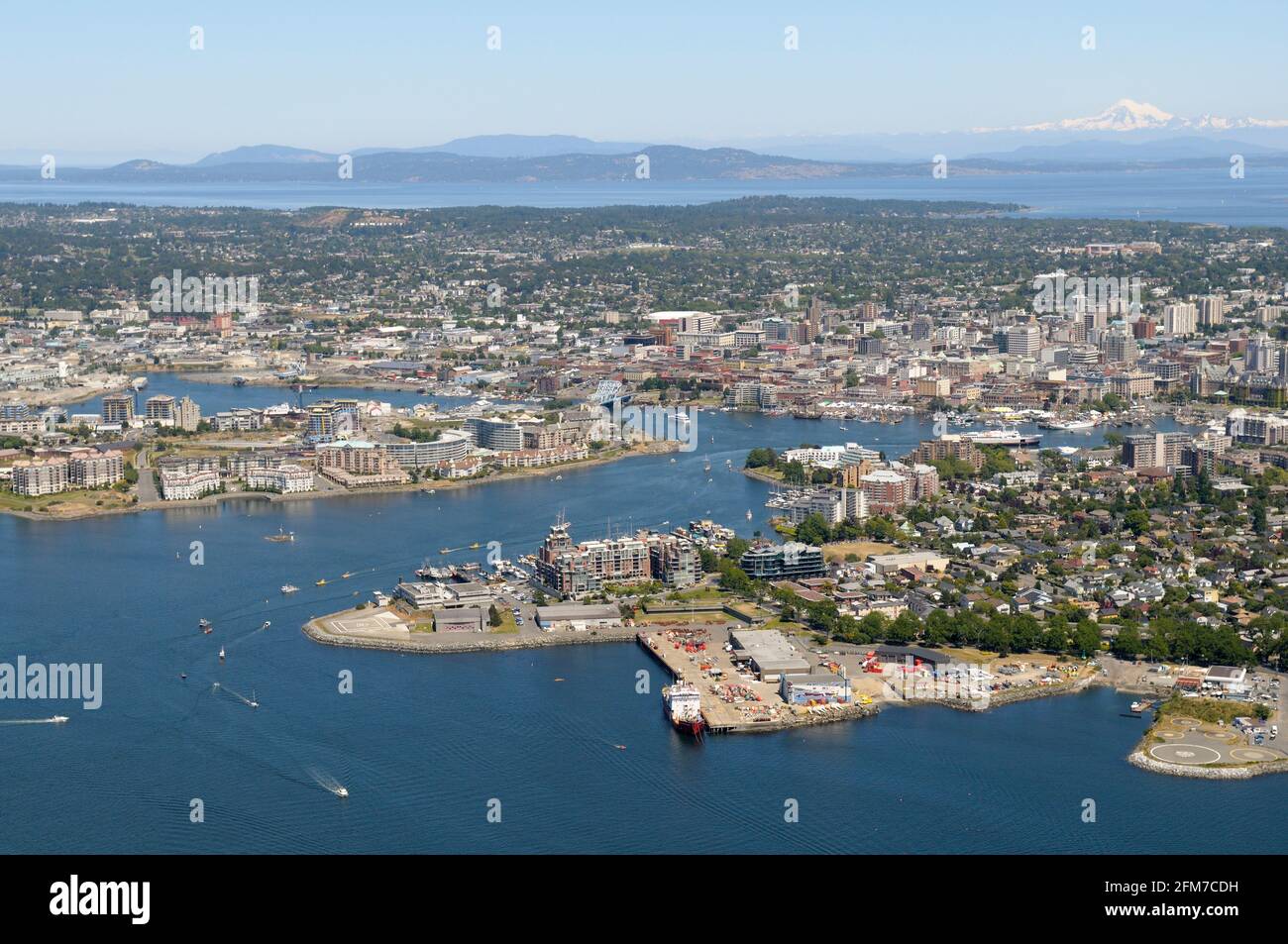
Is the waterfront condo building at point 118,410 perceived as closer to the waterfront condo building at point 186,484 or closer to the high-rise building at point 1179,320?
the waterfront condo building at point 186,484

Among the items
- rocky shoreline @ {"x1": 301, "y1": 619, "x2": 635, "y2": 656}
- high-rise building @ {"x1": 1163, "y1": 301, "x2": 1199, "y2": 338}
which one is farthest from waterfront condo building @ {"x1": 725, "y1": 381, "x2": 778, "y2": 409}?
rocky shoreline @ {"x1": 301, "y1": 619, "x2": 635, "y2": 656}

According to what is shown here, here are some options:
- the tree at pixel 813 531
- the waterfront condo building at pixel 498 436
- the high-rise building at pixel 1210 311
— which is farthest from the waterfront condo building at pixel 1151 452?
the high-rise building at pixel 1210 311

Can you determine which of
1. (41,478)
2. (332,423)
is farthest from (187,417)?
(41,478)

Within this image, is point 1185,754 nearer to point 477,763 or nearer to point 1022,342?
Answer: point 477,763

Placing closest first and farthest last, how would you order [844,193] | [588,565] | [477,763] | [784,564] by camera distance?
[477,763] → [588,565] → [784,564] → [844,193]

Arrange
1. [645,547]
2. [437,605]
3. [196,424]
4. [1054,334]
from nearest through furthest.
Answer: [437,605], [645,547], [196,424], [1054,334]

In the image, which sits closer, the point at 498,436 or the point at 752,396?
the point at 498,436

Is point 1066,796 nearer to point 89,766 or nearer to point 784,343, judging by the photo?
point 89,766
